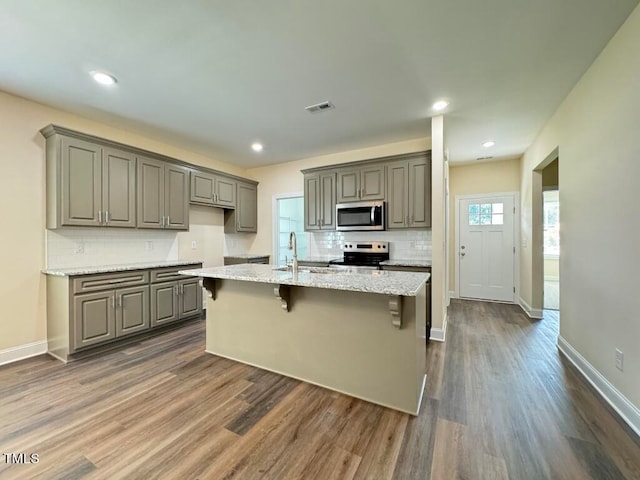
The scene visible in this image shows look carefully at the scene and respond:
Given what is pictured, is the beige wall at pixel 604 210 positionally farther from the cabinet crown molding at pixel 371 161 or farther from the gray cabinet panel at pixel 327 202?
the gray cabinet panel at pixel 327 202

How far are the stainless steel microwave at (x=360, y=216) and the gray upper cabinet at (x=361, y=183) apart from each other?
0.35ft

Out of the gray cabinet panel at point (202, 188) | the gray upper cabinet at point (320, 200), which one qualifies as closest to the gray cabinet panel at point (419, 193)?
the gray upper cabinet at point (320, 200)

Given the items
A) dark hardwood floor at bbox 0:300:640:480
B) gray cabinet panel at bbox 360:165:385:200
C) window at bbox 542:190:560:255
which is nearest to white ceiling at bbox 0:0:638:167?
gray cabinet panel at bbox 360:165:385:200

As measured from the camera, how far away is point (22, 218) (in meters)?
2.93

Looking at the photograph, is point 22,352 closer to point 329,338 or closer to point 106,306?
point 106,306

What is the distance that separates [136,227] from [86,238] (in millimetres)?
532

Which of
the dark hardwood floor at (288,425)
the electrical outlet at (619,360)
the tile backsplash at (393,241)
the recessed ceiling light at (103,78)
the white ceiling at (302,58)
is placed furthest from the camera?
the tile backsplash at (393,241)

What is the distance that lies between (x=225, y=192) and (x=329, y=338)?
11.8 ft

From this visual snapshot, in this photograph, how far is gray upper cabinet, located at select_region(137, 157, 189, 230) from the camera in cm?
372

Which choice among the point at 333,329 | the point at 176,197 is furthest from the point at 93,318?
the point at 333,329

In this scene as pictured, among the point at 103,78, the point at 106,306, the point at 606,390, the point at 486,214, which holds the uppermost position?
the point at 103,78

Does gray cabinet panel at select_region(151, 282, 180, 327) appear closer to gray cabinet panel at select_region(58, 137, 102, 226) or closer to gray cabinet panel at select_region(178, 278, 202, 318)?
gray cabinet panel at select_region(178, 278, 202, 318)

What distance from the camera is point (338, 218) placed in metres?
4.49

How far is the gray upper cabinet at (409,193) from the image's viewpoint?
12.6ft
